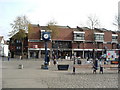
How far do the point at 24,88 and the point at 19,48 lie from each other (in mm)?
69213

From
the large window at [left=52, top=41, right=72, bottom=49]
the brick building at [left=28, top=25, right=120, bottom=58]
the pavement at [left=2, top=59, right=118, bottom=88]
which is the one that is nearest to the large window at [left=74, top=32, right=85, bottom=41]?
the brick building at [left=28, top=25, right=120, bottom=58]

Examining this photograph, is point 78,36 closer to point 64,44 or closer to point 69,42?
point 69,42

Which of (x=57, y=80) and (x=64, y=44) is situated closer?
(x=57, y=80)

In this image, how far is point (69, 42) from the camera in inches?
2936

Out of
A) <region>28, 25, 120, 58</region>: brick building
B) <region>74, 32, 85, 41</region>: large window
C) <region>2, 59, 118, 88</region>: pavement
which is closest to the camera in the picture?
<region>2, 59, 118, 88</region>: pavement

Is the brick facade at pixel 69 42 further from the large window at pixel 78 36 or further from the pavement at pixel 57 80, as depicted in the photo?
the pavement at pixel 57 80

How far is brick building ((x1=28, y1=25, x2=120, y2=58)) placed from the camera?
6988 cm

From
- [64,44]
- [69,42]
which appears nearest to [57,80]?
[64,44]

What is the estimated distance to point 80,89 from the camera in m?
11.1

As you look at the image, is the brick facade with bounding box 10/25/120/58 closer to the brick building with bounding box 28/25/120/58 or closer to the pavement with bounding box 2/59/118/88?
the brick building with bounding box 28/25/120/58

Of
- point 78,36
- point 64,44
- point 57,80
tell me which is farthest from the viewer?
point 78,36

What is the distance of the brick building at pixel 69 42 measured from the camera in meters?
69.9

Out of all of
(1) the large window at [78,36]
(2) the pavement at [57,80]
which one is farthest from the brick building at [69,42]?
(2) the pavement at [57,80]

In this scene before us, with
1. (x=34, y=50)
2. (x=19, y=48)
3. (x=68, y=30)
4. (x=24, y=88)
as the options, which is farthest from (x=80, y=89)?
(x=19, y=48)
